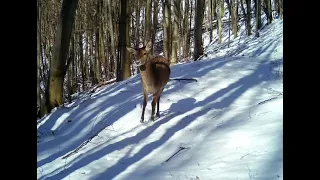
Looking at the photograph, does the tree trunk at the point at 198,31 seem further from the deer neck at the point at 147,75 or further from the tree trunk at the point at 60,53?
the deer neck at the point at 147,75

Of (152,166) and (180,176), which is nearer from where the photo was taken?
(180,176)

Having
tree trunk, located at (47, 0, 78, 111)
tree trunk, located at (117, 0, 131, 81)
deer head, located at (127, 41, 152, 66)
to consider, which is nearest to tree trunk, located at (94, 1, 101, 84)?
tree trunk, located at (117, 0, 131, 81)

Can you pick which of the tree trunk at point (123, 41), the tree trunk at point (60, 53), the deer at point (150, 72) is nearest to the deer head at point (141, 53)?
the deer at point (150, 72)

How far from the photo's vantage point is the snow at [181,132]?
4688 millimetres

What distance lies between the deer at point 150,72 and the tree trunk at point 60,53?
10.9 feet

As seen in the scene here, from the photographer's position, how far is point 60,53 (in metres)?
10.1

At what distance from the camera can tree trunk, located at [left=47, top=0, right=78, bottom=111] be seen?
→ 10.1 metres

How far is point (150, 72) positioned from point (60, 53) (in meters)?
3.83
